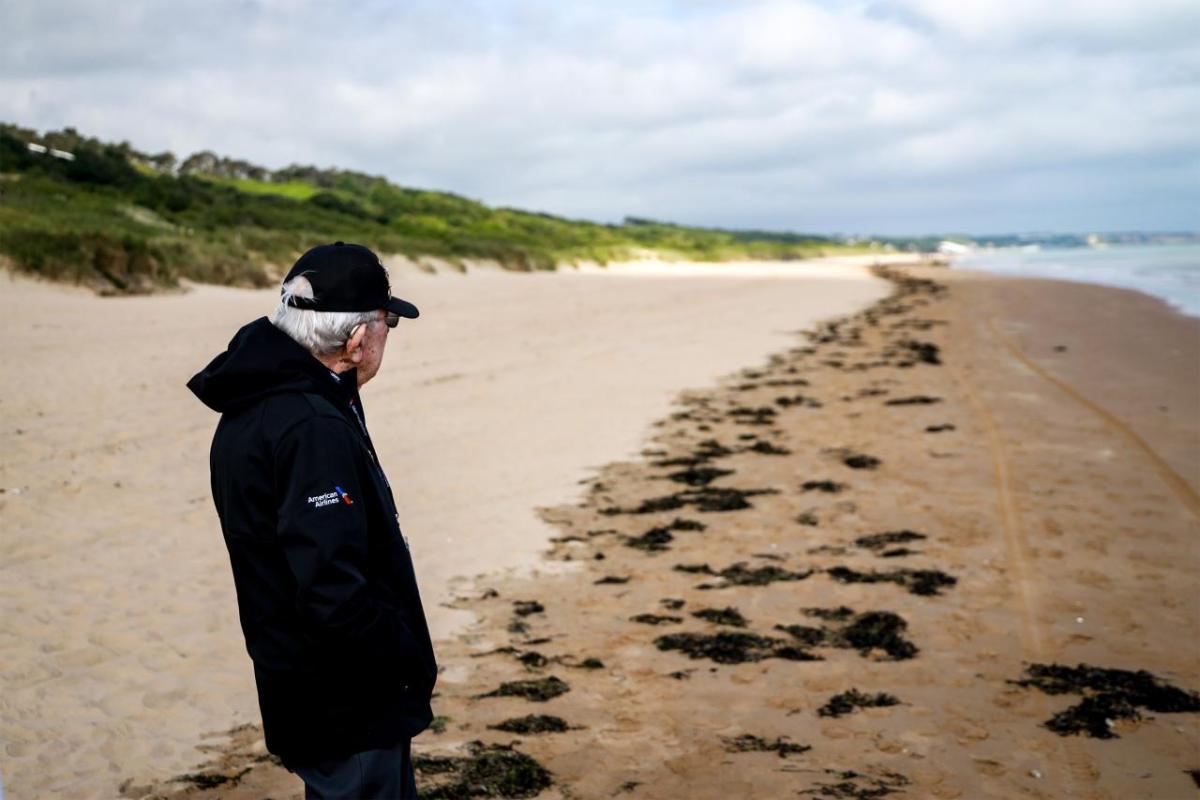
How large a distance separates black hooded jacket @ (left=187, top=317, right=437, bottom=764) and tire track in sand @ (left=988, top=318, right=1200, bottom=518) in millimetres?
7342

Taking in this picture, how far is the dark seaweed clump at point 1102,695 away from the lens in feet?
14.9

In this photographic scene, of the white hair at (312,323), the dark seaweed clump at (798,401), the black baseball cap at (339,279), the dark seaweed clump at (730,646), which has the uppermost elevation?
the black baseball cap at (339,279)

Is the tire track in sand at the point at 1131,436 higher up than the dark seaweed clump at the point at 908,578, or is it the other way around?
the tire track in sand at the point at 1131,436

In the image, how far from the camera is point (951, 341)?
20531 mm

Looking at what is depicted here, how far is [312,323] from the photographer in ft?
7.86

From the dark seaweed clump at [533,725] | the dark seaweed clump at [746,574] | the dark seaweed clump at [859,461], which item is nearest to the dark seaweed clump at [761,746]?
the dark seaweed clump at [533,725]

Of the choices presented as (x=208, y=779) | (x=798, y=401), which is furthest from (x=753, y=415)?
(x=208, y=779)

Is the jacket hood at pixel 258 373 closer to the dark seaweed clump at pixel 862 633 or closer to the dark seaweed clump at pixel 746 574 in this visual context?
the dark seaweed clump at pixel 862 633

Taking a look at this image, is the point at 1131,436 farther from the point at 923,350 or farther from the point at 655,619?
the point at 923,350

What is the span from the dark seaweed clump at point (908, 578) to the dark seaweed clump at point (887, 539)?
1.67 ft

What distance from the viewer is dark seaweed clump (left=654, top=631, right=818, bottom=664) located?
5.33 meters

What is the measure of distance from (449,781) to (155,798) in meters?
1.07

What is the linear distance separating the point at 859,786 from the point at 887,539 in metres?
3.49

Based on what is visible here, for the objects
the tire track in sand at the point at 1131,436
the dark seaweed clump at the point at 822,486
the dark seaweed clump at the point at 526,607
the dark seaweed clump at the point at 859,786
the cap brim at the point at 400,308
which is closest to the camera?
the cap brim at the point at 400,308
